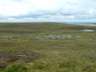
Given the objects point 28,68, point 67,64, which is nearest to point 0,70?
point 28,68

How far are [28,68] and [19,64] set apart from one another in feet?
3.36

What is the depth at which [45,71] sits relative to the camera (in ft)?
36.4

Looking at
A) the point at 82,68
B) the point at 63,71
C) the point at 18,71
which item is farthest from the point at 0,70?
the point at 82,68

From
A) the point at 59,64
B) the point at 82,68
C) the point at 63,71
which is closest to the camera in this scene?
the point at 63,71

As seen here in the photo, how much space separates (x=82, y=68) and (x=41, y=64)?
4.36 m

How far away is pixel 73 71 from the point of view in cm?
1104

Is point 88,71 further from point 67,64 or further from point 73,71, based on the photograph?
point 67,64

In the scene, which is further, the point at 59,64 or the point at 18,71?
the point at 59,64

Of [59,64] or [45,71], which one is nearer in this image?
[45,71]

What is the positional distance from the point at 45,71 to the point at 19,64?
278 cm

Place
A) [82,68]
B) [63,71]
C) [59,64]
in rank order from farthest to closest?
[59,64] → [82,68] → [63,71]

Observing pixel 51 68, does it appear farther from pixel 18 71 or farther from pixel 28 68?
pixel 18 71

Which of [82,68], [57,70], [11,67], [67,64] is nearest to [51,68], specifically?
[57,70]

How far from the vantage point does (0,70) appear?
11062 mm
